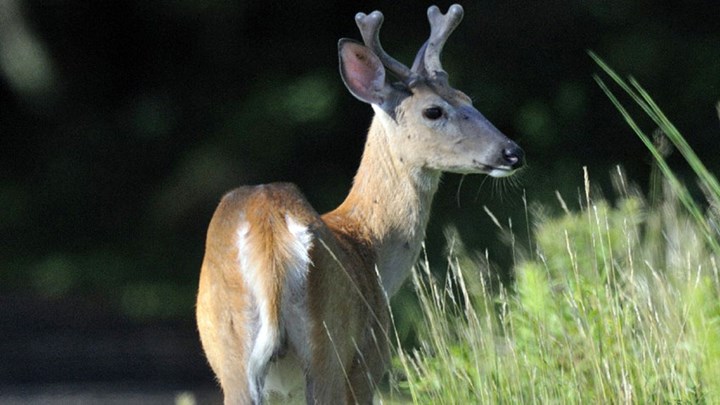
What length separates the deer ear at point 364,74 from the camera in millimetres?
5887

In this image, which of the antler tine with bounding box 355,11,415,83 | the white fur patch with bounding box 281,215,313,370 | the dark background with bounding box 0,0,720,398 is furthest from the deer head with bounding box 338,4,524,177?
the dark background with bounding box 0,0,720,398

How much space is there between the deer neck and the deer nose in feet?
0.97

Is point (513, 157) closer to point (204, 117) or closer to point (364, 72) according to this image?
point (364, 72)

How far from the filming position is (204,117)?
40.3ft

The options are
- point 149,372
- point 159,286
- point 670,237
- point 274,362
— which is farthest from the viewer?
point 159,286

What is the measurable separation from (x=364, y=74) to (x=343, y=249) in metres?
0.94

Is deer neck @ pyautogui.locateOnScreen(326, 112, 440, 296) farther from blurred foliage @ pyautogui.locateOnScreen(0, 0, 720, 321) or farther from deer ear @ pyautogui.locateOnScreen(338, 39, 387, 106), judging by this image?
blurred foliage @ pyautogui.locateOnScreen(0, 0, 720, 321)

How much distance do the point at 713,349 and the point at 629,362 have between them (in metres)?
0.25

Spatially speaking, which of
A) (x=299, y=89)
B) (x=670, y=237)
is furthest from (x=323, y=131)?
(x=670, y=237)

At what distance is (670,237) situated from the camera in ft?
17.5

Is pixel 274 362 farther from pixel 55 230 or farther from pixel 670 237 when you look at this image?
pixel 55 230

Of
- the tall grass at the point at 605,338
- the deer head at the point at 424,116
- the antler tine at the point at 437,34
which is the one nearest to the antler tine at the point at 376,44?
the deer head at the point at 424,116

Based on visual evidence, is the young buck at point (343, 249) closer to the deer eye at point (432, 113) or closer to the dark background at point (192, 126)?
the deer eye at point (432, 113)

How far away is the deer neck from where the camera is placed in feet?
18.6
